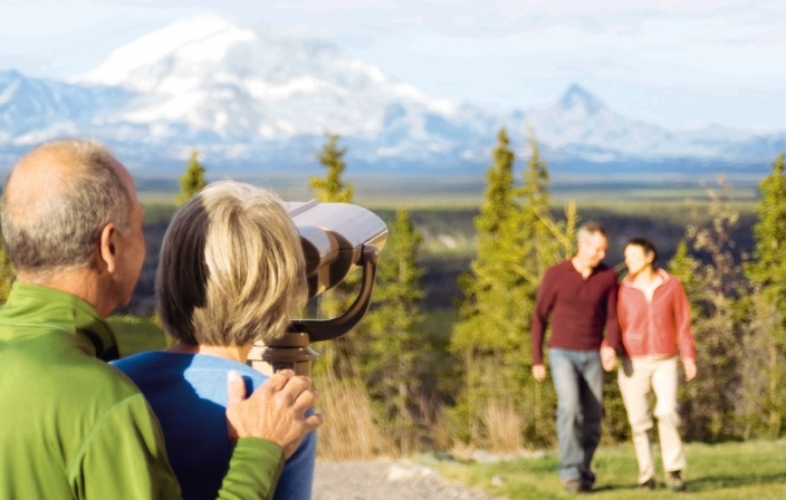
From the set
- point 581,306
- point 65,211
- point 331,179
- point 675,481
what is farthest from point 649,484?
point 331,179

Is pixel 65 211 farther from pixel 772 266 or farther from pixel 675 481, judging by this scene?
pixel 772 266

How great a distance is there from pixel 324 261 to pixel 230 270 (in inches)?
14.0

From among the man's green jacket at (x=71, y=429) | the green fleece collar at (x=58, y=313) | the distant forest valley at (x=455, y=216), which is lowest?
the distant forest valley at (x=455, y=216)

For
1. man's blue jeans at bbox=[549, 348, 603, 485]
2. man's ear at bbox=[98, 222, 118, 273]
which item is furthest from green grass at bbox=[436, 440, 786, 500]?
man's ear at bbox=[98, 222, 118, 273]

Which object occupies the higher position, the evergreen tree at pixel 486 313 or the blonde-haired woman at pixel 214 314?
the blonde-haired woman at pixel 214 314

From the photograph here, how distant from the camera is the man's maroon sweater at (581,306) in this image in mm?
8469

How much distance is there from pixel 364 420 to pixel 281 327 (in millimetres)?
10366

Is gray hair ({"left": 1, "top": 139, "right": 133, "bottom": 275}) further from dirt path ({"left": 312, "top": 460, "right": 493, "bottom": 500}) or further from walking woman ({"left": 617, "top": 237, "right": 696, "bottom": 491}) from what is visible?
dirt path ({"left": 312, "top": 460, "right": 493, "bottom": 500})

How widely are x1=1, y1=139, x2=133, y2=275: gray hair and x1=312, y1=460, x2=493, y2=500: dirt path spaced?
6895mm

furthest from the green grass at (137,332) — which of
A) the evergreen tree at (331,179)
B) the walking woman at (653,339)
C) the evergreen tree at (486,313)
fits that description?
the walking woman at (653,339)

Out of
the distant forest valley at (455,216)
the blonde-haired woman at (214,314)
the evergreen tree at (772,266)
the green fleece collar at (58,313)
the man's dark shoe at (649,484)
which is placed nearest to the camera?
the green fleece collar at (58,313)

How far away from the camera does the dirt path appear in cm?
895

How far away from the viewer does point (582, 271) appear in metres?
8.54

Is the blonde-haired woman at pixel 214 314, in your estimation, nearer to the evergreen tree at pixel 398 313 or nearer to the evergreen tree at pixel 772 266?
the evergreen tree at pixel 772 266
